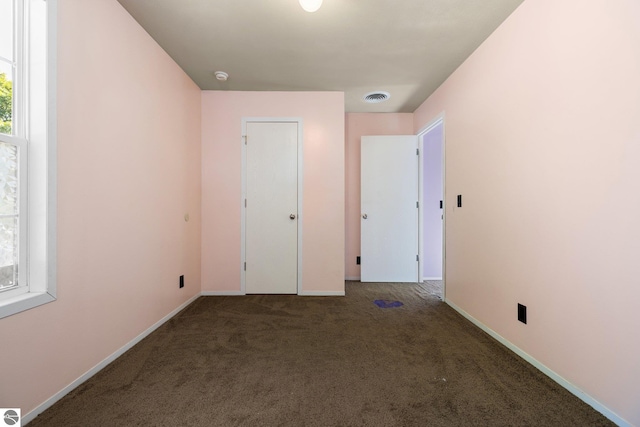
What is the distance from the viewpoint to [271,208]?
312cm

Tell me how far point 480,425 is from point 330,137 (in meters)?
2.75

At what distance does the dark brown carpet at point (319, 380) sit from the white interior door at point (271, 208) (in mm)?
771

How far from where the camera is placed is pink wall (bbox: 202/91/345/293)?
309cm

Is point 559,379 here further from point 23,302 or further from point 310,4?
point 23,302

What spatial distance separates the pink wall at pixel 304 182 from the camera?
122 inches

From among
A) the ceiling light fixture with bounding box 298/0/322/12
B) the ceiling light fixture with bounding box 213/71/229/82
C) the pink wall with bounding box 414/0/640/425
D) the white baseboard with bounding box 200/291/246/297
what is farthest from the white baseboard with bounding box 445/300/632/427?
the ceiling light fixture with bounding box 213/71/229/82

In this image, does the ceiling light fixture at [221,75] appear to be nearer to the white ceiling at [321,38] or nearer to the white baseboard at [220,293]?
the white ceiling at [321,38]

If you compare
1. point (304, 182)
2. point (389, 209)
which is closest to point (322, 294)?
point (304, 182)

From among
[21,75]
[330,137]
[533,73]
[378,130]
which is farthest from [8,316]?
[378,130]

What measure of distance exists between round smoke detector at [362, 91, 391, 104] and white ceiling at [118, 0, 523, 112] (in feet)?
0.56

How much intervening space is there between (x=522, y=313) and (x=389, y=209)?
81.8 inches

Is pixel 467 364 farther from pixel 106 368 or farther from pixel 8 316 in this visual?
pixel 8 316

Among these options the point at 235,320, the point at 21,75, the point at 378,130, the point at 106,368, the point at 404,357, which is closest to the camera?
the point at 21,75

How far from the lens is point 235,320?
93.1 inches
